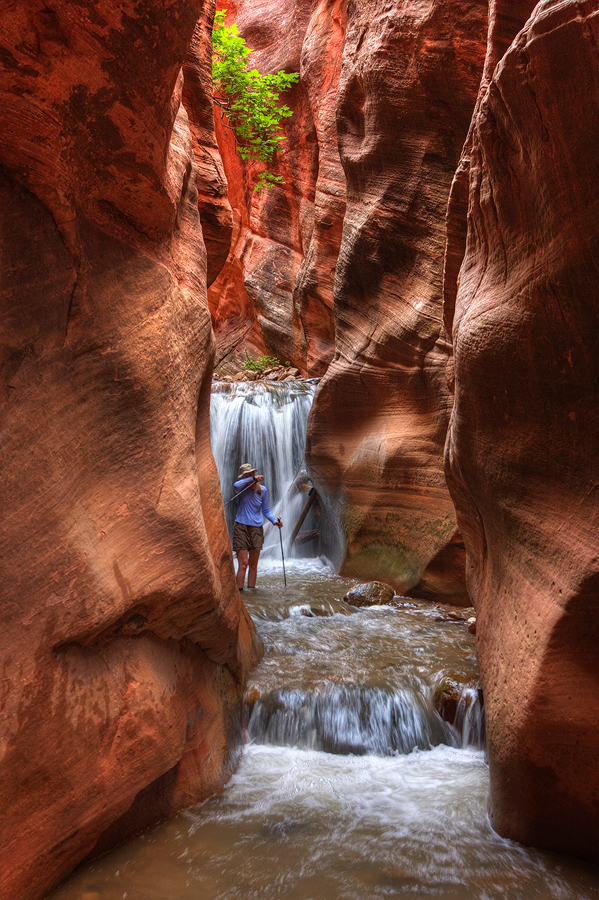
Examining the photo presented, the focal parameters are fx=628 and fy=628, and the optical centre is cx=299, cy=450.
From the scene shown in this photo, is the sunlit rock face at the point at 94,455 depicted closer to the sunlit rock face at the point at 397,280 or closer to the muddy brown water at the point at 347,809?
the muddy brown water at the point at 347,809

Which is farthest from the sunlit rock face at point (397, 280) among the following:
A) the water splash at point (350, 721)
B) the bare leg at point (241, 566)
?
the water splash at point (350, 721)

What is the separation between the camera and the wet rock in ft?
26.5

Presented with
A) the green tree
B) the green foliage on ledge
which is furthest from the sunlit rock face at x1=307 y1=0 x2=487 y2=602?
the green foliage on ledge

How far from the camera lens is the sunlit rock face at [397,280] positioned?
27.4 feet

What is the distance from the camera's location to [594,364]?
9.95 feet

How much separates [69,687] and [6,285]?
6.70ft

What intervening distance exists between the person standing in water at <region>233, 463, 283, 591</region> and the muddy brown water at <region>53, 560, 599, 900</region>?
2237 millimetres

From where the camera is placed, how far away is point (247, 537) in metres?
8.62

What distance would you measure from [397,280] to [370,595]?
4577 millimetres

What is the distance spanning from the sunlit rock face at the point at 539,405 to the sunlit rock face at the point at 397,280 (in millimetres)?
4607

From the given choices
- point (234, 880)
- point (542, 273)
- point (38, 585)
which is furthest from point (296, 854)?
point (542, 273)

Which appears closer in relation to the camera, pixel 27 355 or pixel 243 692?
pixel 27 355

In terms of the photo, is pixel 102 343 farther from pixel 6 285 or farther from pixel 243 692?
pixel 243 692

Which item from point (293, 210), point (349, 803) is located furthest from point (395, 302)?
point (293, 210)
